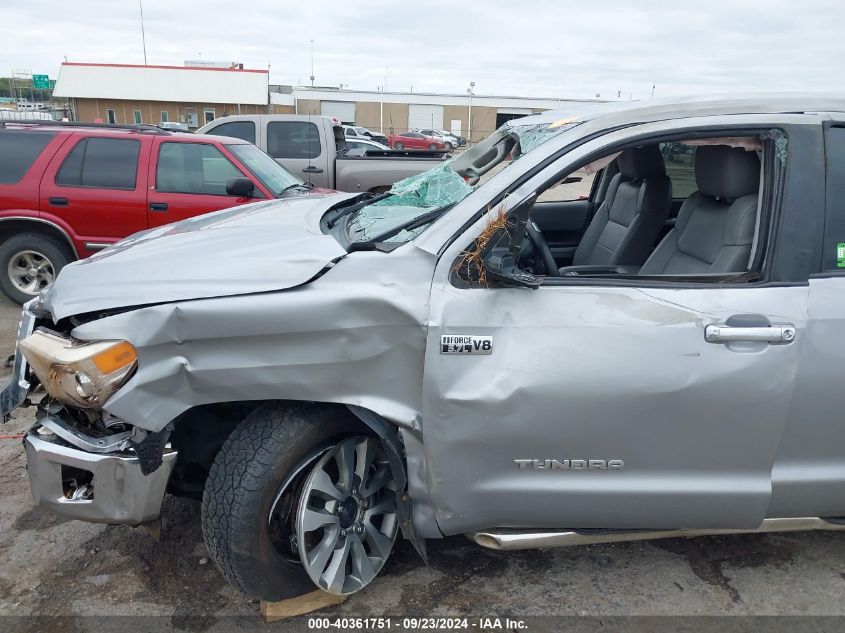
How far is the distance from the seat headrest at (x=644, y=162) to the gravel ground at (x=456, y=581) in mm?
2123

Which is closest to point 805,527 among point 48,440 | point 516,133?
point 516,133

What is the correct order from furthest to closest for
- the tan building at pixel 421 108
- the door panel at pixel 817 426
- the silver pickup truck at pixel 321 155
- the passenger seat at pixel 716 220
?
1. the tan building at pixel 421 108
2. the silver pickup truck at pixel 321 155
3. the passenger seat at pixel 716 220
4. the door panel at pixel 817 426

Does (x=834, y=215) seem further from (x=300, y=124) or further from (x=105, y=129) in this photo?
(x=300, y=124)

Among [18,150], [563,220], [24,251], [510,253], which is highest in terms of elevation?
[18,150]

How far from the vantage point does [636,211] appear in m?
4.22

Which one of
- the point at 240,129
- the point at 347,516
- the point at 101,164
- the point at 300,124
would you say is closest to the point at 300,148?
the point at 300,124

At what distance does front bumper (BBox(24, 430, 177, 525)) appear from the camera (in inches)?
95.2

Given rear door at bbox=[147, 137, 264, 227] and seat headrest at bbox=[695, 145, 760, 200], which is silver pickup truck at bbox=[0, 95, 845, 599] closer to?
seat headrest at bbox=[695, 145, 760, 200]

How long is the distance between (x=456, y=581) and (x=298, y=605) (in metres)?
0.67

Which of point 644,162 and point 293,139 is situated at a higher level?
point 293,139

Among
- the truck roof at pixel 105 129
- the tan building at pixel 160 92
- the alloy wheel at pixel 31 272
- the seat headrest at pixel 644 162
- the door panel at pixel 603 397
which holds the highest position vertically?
the tan building at pixel 160 92

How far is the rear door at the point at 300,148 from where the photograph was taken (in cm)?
982

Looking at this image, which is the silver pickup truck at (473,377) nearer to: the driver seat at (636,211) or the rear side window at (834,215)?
the rear side window at (834,215)

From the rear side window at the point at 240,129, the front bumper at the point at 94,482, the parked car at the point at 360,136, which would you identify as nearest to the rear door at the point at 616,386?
the front bumper at the point at 94,482
